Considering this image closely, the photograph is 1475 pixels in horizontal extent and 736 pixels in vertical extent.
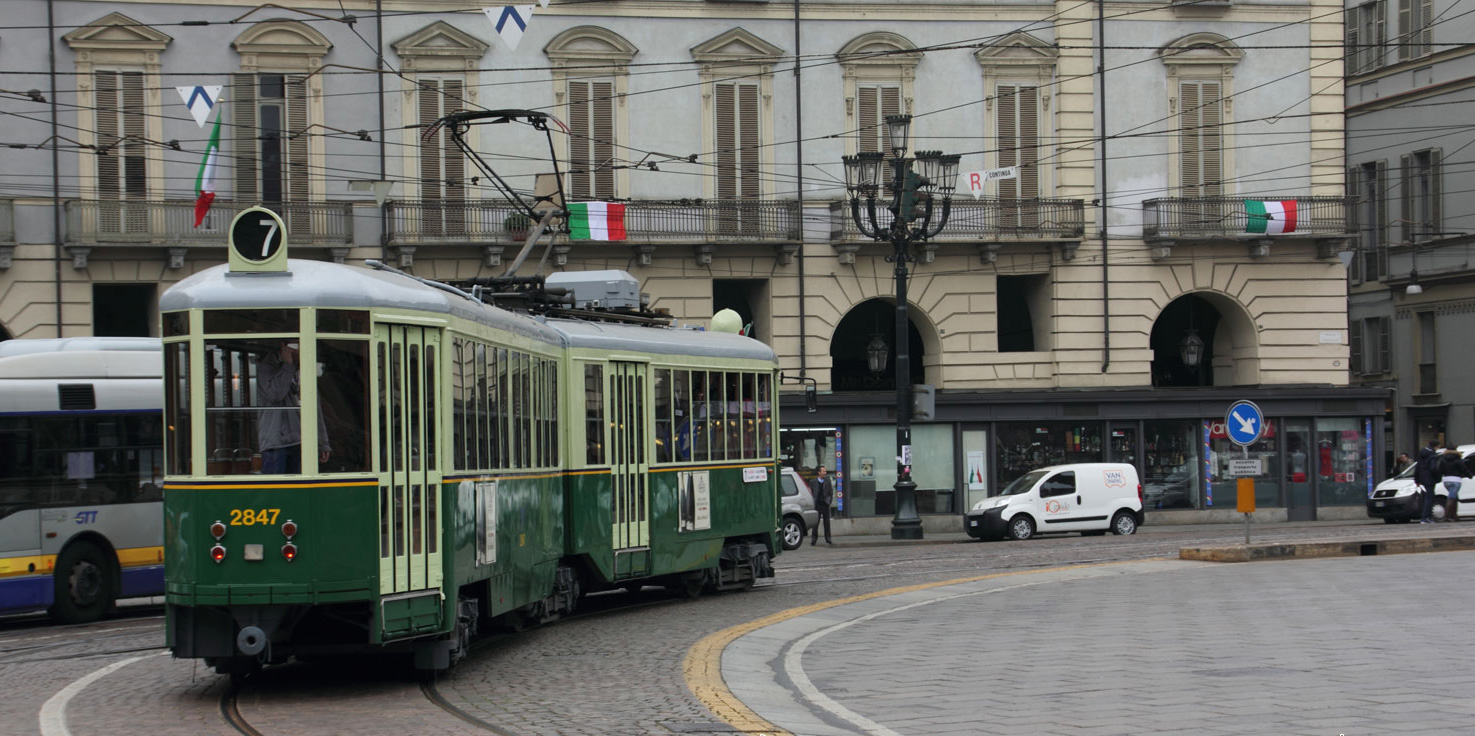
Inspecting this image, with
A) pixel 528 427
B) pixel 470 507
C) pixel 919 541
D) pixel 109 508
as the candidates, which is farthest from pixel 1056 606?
pixel 919 541

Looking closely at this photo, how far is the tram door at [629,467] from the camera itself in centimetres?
1714

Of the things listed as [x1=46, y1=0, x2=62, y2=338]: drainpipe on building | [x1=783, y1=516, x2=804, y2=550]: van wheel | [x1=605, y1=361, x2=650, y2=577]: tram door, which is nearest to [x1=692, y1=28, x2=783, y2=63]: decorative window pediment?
[x1=783, y1=516, x2=804, y2=550]: van wheel

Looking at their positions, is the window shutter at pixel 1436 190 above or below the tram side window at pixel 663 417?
above

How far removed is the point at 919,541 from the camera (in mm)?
32219

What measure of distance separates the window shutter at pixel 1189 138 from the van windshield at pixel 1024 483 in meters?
7.97

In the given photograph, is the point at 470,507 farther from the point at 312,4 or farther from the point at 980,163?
the point at 980,163

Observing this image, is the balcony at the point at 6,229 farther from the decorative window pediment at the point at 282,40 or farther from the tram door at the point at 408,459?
the tram door at the point at 408,459

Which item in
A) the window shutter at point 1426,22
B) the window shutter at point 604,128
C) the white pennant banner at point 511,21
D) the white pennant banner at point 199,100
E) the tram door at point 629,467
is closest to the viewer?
the tram door at point 629,467

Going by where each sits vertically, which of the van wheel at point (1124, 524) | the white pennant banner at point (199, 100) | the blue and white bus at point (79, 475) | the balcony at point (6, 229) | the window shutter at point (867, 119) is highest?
the window shutter at point (867, 119)

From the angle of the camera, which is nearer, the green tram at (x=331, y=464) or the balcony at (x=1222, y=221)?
the green tram at (x=331, y=464)

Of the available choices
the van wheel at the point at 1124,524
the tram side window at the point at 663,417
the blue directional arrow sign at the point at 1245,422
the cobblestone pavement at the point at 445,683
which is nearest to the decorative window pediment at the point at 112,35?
the cobblestone pavement at the point at 445,683

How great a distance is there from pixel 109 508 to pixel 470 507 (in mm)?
7684

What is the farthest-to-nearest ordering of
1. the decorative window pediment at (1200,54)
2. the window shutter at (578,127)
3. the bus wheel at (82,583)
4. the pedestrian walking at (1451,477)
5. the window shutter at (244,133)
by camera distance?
the decorative window pediment at (1200,54) → the window shutter at (578,127) → the pedestrian walking at (1451,477) → the window shutter at (244,133) → the bus wheel at (82,583)

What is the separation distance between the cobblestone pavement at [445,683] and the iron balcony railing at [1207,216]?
1917 cm
